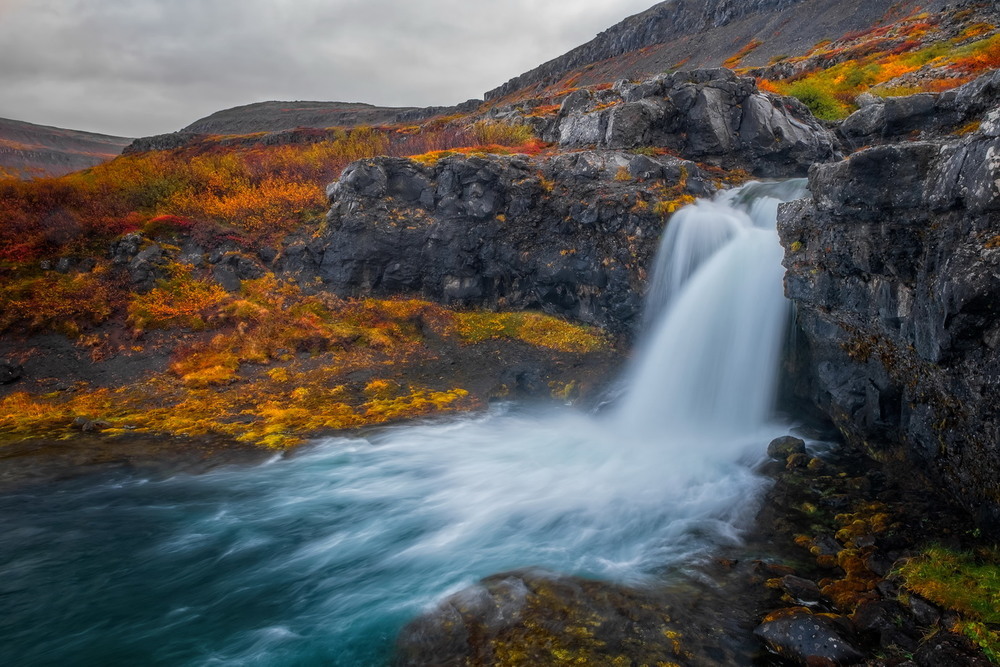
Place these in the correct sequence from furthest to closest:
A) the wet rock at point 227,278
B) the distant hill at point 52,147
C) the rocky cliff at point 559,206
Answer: the distant hill at point 52,147 < the wet rock at point 227,278 < the rocky cliff at point 559,206

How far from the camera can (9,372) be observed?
15914 mm

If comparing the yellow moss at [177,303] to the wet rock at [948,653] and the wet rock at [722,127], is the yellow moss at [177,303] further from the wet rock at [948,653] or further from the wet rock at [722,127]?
the wet rock at [948,653]

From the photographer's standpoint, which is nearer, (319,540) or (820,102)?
(319,540)

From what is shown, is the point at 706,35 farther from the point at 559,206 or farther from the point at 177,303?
the point at 177,303

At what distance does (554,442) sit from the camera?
44.6 ft

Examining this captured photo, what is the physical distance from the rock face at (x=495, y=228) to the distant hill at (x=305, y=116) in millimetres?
68053

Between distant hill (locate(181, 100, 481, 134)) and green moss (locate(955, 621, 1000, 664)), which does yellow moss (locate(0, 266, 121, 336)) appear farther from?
distant hill (locate(181, 100, 481, 134))

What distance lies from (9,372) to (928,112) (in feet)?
95.9

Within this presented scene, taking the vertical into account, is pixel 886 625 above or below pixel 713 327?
below

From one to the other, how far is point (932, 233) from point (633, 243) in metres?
10.9

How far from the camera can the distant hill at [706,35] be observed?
5656 cm

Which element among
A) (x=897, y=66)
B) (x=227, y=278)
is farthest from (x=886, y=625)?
(x=897, y=66)

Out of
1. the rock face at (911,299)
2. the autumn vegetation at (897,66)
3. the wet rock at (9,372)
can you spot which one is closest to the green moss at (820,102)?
the autumn vegetation at (897,66)

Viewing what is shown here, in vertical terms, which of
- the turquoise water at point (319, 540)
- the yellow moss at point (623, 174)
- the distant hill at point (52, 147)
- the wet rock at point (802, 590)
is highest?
the distant hill at point (52, 147)
